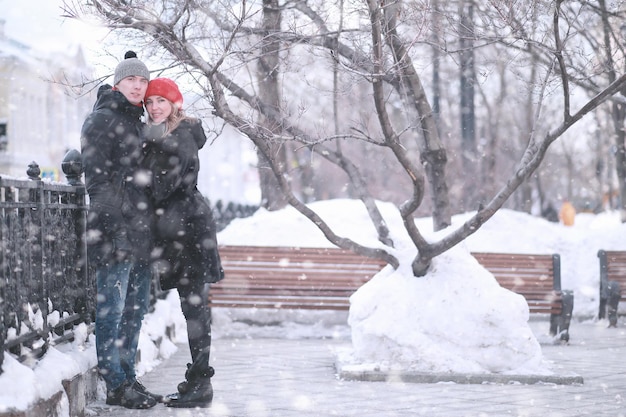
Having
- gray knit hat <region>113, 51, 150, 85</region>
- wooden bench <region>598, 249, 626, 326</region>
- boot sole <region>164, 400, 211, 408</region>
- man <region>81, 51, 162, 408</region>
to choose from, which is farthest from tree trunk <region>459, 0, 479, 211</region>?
boot sole <region>164, 400, 211, 408</region>

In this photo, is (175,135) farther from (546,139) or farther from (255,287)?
(255,287)

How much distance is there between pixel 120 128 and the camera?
5703 millimetres

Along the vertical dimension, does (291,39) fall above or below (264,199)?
above

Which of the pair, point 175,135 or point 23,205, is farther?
point 175,135

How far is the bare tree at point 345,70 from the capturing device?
6.76m

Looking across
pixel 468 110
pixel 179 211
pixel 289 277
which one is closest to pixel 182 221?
pixel 179 211

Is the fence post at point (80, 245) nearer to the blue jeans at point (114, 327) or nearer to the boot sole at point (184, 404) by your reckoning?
the blue jeans at point (114, 327)

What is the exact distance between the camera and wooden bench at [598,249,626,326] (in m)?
11.5

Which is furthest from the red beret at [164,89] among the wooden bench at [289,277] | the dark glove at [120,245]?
the wooden bench at [289,277]

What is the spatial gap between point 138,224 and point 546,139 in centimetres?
322

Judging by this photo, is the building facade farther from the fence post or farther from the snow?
the fence post

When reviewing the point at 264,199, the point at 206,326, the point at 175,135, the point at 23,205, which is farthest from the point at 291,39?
the point at 264,199

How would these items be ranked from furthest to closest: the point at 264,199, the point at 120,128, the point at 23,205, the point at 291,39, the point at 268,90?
the point at 264,199, the point at 268,90, the point at 291,39, the point at 120,128, the point at 23,205

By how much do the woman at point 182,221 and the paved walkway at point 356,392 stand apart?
28cm
